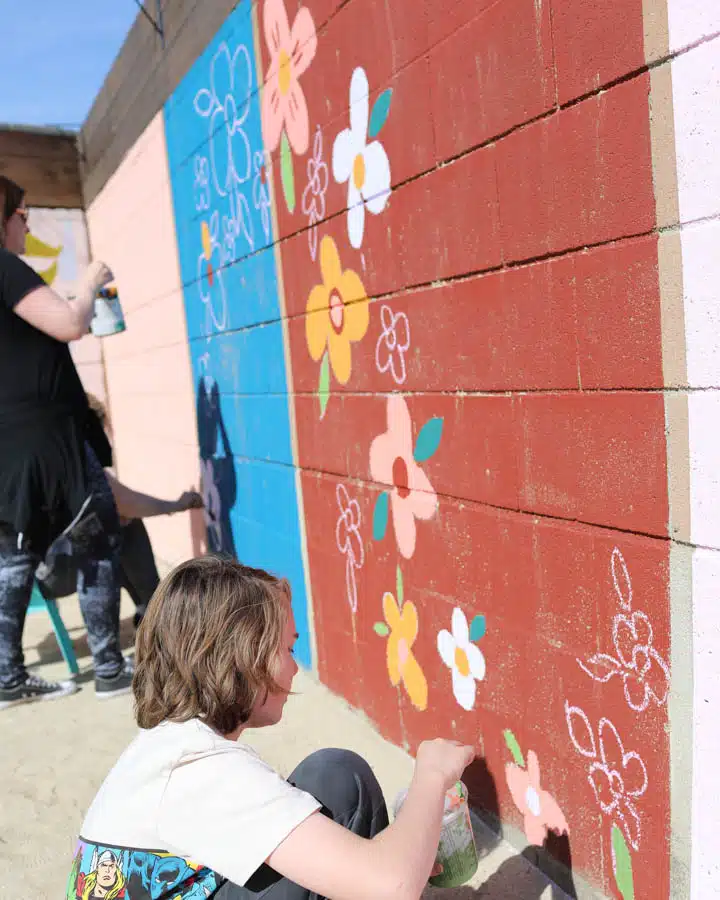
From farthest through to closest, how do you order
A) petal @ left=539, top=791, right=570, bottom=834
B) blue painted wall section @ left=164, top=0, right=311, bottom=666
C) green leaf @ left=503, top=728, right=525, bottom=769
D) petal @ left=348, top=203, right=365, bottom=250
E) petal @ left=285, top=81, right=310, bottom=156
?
blue painted wall section @ left=164, top=0, right=311, bottom=666, petal @ left=285, top=81, right=310, bottom=156, petal @ left=348, top=203, right=365, bottom=250, green leaf @ left=503, top=728, right=525, bottom=769, petal @ left=539, top=791, right=570, bottom=834

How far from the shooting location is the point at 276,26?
2.76 m

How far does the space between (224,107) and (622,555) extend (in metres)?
2.53

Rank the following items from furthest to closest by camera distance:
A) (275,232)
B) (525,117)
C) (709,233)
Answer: (275,232)
(525,117)
(709,233)

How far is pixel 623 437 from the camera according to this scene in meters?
1.52

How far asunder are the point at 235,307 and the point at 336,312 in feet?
3.19

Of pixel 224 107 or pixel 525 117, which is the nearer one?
pixel 525 117

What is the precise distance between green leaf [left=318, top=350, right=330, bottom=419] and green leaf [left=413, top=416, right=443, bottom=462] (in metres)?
0.59

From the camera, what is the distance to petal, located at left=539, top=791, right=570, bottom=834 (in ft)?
5.96

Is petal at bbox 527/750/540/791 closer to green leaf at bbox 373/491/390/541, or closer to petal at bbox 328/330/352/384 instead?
green leaf at bbox 373/491/390/541

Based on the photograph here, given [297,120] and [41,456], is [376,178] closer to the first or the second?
[297,120]

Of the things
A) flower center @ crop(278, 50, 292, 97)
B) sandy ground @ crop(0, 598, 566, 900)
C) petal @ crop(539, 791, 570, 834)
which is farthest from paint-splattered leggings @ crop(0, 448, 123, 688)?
petal @ crop(539, 791, 570, 834)

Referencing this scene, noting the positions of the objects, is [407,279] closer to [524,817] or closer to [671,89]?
[671,89]

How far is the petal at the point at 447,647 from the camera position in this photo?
2168 millimetres

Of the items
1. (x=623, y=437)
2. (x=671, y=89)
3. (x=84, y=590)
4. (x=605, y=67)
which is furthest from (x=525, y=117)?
A: (x=84, y=590)
